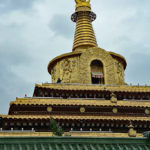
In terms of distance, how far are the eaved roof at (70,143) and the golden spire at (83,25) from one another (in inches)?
1334

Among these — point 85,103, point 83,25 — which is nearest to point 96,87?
point 85,103

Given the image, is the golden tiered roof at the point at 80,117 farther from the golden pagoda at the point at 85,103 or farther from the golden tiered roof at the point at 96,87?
the golden tiered roof at the point at 96,87

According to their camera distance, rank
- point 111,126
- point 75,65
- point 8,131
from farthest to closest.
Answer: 1. point 75,65
2. point 111,126
3. point 8,131

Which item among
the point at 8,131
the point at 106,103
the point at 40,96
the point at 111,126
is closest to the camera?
the point at 8,131

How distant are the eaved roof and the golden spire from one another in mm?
33885

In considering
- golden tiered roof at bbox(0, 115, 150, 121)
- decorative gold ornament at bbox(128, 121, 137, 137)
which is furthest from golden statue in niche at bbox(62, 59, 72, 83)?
decorative gold ornament at bbox(128, 121, 137, 137)

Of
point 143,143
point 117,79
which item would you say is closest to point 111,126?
point 117,79

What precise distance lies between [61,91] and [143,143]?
23.9 meters

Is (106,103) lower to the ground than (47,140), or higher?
higher

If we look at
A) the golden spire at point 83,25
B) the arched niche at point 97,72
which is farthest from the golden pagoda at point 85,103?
the golden spire at point 83,25

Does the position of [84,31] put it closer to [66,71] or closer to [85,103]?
[66,71]

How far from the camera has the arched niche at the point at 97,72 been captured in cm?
3966

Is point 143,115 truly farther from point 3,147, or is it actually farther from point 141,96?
point 3,147

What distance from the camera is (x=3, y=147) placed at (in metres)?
9.41
